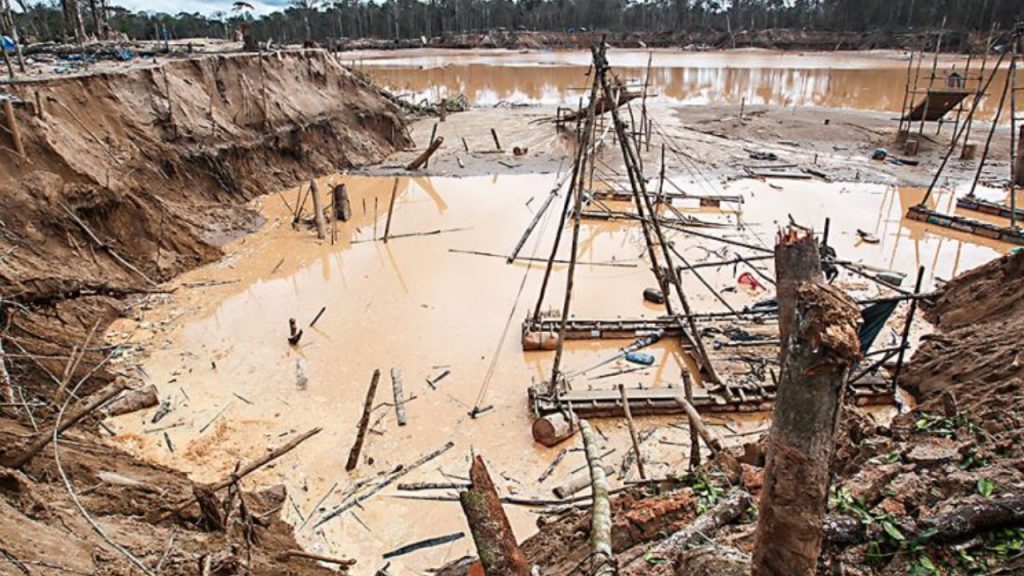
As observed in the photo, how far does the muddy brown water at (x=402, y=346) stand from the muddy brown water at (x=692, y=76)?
54.0ft

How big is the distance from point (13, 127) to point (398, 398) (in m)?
8.91

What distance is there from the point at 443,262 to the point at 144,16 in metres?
60.5

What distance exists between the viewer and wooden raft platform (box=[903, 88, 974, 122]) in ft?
68.3

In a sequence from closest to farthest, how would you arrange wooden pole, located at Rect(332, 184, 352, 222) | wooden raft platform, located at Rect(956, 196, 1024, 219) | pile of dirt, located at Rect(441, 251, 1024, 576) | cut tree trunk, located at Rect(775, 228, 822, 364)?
cut tree trunk, located at Rect(775, 228, 822, 364) → pile of dirt, located at Rect(441, 251, 1024, 576) → wooden raft platform, located at Rect(956, 196, 1024, 219) → wooden pole, located at Rect(332, 184, 352, 222)

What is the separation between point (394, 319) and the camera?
10914 millimetres

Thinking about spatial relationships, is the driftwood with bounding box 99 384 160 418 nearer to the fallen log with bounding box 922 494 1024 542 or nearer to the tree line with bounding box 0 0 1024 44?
the fallen log with bounding box 922 494 1024 542

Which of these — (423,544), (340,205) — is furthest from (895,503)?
(340,205)

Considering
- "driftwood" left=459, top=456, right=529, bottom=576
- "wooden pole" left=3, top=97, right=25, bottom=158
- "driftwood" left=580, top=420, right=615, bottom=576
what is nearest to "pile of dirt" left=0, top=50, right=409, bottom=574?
"wooden pole" left=3, top=97, right=25, bottom=158

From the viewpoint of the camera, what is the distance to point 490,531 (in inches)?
115

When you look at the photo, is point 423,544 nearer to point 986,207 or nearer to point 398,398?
point 398,398

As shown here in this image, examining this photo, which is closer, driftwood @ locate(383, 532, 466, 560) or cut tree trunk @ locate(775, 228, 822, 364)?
cut tree trunk @ locate(775, 228, 822, 364)

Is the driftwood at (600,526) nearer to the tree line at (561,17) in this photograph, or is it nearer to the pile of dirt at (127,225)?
the pile of dirt at (127,225)

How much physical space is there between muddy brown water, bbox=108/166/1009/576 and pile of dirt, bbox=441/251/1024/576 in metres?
1.80

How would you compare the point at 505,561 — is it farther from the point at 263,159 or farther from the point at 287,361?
the point at 263,159
